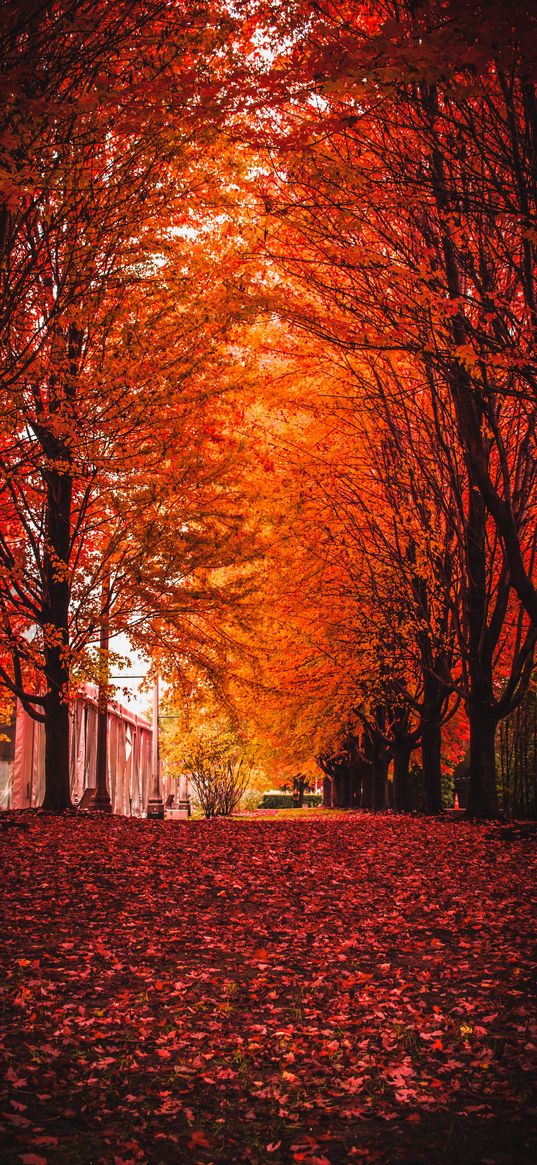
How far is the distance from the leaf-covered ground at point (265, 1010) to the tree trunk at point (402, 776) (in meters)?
10.7

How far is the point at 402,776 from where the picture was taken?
20609 millimetres

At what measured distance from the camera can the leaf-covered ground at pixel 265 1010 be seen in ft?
11.5

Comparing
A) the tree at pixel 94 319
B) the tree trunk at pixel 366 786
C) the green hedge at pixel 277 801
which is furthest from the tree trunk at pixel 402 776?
the green hedge at pixel 277 801

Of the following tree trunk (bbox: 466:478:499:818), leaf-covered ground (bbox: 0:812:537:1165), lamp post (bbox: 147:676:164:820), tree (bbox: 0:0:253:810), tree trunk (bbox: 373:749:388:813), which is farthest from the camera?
tree trunk (bbox: 373:749:388:813)

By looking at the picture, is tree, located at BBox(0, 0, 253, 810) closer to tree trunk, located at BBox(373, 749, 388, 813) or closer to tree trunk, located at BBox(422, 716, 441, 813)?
tree trunk, located at BBox(422, 716, 441, 813)

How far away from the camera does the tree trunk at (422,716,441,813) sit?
55.0 feet

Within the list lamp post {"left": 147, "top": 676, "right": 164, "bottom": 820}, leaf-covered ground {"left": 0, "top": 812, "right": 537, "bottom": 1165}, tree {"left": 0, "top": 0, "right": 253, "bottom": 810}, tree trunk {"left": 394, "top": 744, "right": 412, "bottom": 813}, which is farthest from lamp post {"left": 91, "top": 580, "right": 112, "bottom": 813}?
tree trunk {"left": 394, "top": 744, "right": 412, "bottom": 813}

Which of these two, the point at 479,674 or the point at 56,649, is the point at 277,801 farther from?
the point at 56,649

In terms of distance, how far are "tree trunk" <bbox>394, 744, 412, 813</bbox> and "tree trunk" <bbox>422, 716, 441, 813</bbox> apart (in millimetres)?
2724

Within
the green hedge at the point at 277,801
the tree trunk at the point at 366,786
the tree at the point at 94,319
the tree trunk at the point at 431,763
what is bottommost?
the green hedge at the point at 277,801

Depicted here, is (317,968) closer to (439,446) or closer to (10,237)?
(10,237)

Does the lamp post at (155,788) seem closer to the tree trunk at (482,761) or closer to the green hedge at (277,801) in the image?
the tree trunk at (482,761)

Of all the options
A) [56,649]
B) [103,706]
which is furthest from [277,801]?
[103,706]

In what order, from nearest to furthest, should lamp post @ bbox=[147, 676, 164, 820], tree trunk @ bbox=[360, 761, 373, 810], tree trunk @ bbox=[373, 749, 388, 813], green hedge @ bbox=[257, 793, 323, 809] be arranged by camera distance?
lamp post @ bbox=[147, 676, 164, 820] → tree trunk @ bbox=[373, 749, 388, 813] → tree trunk @ bbox=[360, 761, 373, 810] → green hedge @ bbox=[257, 793, 323, 809]
